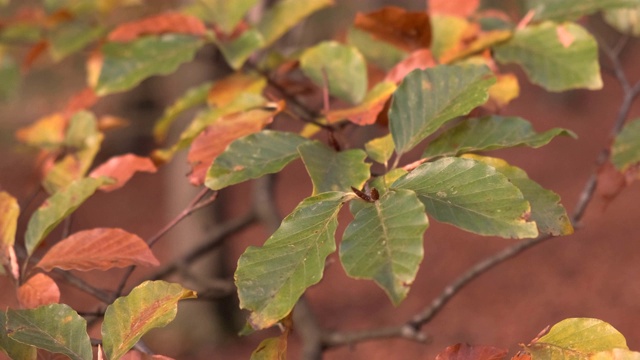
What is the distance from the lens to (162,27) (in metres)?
1.13

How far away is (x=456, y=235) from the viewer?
4.47 metres

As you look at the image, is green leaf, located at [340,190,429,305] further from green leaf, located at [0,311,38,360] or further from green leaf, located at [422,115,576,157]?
green leaf, located at [0,311,38,360]

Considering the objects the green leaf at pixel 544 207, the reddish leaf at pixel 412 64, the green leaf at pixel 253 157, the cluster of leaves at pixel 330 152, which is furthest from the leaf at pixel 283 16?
the green leaf at pixel 544 207

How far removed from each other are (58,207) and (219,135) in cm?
21

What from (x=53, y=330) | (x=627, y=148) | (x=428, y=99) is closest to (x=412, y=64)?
(x=428, y=99)

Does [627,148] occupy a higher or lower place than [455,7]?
lower

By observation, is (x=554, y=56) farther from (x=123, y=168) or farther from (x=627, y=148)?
(x=123, y=168)

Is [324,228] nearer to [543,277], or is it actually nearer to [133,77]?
[133,77]

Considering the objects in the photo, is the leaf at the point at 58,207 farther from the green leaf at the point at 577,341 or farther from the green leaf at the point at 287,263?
the green leaf at the point at 577,341

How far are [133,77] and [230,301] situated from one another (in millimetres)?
2523

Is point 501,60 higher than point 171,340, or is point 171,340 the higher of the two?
point 501,60

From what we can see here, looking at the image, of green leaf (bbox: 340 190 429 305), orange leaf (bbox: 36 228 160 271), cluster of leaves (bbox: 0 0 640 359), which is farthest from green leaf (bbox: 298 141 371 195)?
orange leaf (bbox: 36 228 160 271)

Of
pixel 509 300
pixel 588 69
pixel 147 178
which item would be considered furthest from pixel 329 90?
pixel 147 178

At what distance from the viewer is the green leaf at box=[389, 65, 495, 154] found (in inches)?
31.0
